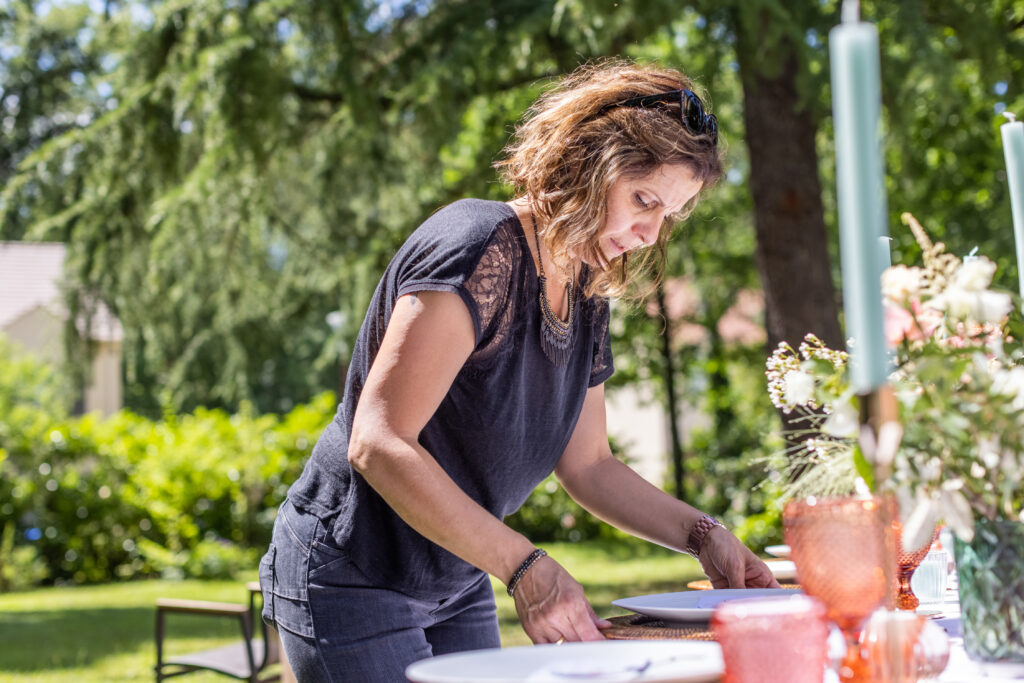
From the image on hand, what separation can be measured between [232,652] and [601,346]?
3.16m

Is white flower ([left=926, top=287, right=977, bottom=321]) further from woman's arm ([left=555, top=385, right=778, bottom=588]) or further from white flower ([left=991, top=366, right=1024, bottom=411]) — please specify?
woman's arm ([left=555, top=385, right=778, bottom=588])

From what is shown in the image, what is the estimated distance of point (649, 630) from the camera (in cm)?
129

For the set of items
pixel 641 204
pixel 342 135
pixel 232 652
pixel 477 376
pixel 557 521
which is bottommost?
pixel 557 521

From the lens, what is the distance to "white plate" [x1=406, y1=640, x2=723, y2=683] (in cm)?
94

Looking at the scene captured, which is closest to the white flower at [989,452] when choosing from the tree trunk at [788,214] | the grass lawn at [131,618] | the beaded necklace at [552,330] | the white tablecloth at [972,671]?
the white tablecloth at [972,671]

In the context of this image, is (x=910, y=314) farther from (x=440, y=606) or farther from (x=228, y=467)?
(x=228, y=467)

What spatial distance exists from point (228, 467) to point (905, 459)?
10329 mm

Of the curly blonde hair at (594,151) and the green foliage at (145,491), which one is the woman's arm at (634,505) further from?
the green foliage at (145,491)

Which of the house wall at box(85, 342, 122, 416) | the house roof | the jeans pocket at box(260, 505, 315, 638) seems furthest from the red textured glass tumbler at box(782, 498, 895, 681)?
the house wall at box(85, 342, 122, 416)

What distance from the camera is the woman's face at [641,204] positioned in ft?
5.07

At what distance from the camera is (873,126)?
799 mm

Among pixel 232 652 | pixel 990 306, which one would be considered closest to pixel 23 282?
pixel 232 652

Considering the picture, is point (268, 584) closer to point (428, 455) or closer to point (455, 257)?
point (428, 455)

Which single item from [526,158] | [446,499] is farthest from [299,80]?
[446,499]
